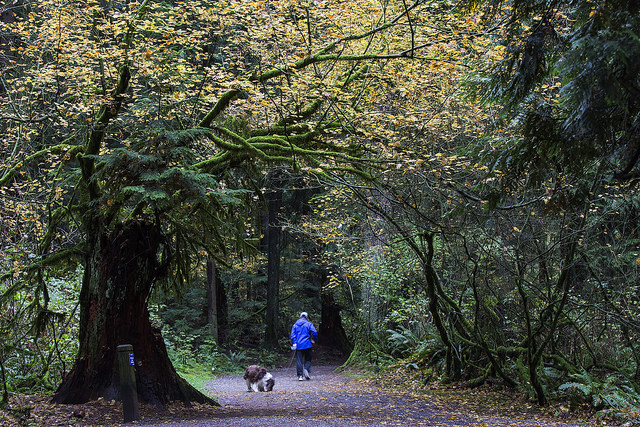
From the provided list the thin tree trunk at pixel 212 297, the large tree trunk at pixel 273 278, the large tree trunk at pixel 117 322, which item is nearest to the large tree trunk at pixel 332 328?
the large tree trunk at pixel 273 278

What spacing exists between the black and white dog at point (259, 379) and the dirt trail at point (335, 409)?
9.7 inches

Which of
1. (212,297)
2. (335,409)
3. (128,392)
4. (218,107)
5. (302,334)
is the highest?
(218,107)

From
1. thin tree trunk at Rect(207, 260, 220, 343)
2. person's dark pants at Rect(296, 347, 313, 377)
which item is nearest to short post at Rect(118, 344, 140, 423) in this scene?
person's dark pants at Rect(296, 347, 313, 377)

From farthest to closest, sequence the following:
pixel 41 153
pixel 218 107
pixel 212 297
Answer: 1. pixel 212 297
2. pixel 41 153
3. pixel 218 107

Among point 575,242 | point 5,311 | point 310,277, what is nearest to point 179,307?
point 310,277

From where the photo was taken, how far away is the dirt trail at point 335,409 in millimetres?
6570

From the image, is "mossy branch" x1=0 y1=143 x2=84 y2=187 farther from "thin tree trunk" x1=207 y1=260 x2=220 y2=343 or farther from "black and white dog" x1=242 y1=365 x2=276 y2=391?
"thin tree trunk" x1=207 y1=260 x2=220 y2=343

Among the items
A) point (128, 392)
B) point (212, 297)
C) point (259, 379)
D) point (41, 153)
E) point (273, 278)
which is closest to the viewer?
point (128, 392)

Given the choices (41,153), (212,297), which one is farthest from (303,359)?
(41,153)

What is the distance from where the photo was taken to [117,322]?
25.1ft

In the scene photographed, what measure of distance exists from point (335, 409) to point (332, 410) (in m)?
0.17

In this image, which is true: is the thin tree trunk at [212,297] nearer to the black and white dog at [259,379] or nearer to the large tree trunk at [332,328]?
the large tree trunk at [332,328]

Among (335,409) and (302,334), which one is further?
(302,334)

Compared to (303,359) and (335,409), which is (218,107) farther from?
(303,359)
